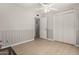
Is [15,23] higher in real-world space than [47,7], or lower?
lower

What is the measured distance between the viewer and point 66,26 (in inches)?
52.9

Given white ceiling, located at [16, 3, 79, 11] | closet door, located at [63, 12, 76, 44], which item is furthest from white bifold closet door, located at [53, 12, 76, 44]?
white ceiling, located at [16, 3, 79, 11]

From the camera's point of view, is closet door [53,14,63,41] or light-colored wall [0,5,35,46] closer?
light-colored wall [0,5,35,46]

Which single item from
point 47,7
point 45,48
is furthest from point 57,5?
point 45,48

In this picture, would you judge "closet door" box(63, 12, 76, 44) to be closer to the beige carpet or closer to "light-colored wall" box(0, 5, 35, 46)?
the beige carpet

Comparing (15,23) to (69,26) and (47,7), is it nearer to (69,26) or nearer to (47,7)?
(47,7)

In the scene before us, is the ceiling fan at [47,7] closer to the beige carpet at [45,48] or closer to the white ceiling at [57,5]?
the white ceiling at [57,5]

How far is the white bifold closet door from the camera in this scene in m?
1.30

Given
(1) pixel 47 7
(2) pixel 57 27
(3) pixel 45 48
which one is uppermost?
(1) pixel 47 7

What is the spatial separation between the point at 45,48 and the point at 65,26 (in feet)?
1.45

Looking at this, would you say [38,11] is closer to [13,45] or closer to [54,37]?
[54,37]

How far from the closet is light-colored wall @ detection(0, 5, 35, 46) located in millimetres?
354

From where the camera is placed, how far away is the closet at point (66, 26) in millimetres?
1283
